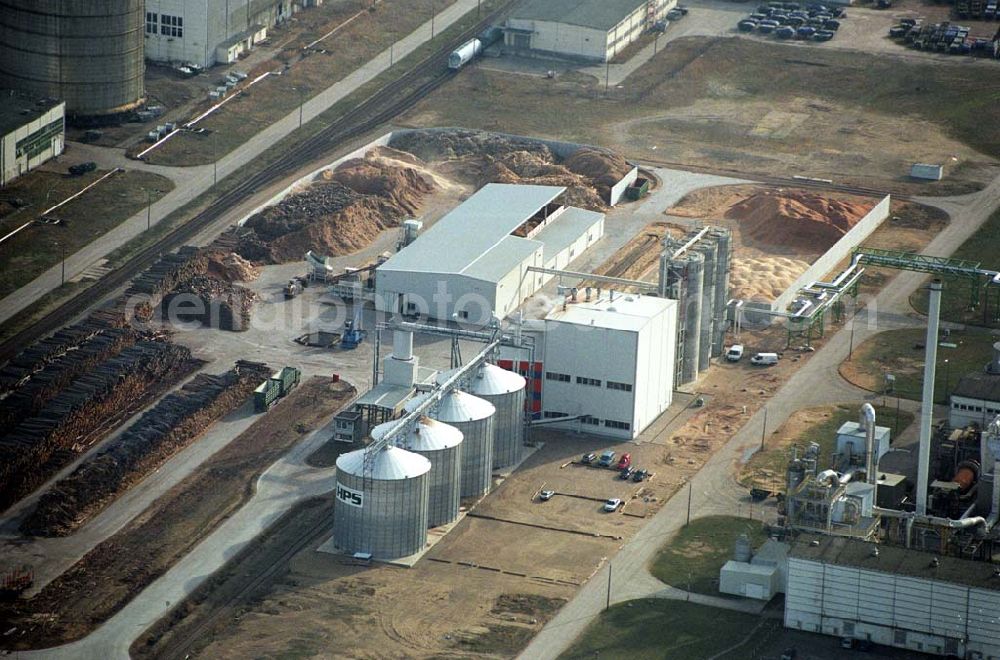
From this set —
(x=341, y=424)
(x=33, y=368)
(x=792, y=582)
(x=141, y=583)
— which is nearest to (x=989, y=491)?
(x=792, y=582)

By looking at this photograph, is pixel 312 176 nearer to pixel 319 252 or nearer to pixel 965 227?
pixel 319 252

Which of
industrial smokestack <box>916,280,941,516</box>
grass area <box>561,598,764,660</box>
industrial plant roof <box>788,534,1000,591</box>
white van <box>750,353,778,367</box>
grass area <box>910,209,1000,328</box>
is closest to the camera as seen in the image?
industrial plant roof <box>788,534,1000,591</box>

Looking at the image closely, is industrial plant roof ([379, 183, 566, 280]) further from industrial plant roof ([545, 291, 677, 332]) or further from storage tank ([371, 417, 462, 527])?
storage tank ([371, 417, 462, 527])

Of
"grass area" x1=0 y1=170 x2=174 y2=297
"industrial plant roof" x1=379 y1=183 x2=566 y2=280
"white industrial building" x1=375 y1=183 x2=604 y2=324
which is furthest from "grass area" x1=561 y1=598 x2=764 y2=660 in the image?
"grass area" x1=0 y1=170 x2=174 y2=297

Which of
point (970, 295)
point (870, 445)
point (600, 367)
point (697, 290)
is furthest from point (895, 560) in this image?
point (970, 295)

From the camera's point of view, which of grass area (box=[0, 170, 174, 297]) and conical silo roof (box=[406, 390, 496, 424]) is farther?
grass area (box=[0, 170, 174, 297])

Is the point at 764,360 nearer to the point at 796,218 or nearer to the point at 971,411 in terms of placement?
the point at 971,411
